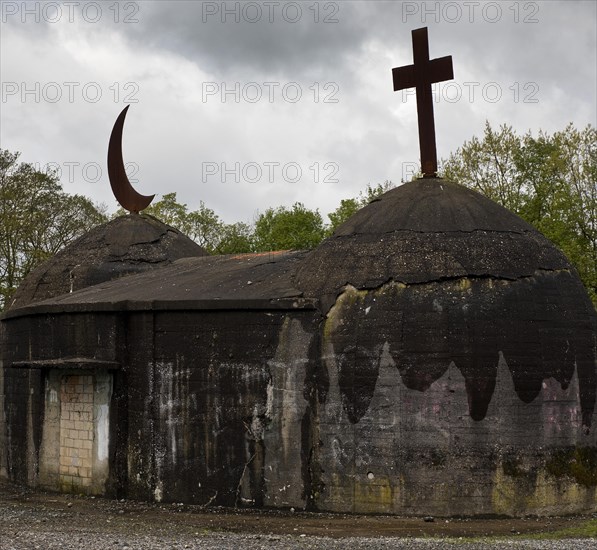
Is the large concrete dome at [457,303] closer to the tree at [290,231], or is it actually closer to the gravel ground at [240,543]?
the gravel ground at [240,543]

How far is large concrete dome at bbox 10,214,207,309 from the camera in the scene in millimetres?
16781

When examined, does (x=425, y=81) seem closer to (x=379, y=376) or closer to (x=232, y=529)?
(x=379, y=376)

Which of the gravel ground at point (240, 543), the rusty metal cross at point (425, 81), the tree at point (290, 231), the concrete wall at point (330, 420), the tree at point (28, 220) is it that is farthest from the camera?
the tree at point (290, 231)

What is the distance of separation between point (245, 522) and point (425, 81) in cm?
629

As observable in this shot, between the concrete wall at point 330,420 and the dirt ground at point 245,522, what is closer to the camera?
the dirt ground at point 245,522

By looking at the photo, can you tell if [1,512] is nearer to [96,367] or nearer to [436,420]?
[96,367]

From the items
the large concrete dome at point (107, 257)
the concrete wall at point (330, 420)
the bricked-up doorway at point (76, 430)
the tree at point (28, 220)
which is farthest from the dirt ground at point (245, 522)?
the tree at point (28, 220)

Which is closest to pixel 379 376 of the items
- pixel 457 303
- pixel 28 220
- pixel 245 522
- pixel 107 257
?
pixel 457 303

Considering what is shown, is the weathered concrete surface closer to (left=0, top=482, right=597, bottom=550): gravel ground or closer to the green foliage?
(left=0, top=482, right=597, bottom=550): gravel ground

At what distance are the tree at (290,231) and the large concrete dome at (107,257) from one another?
15167 mm

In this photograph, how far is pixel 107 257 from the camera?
1698 centimetres

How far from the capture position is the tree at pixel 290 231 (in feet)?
→ 110

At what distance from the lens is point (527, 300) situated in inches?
440

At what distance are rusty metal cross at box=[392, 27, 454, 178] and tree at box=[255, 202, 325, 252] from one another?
64.8 feet
